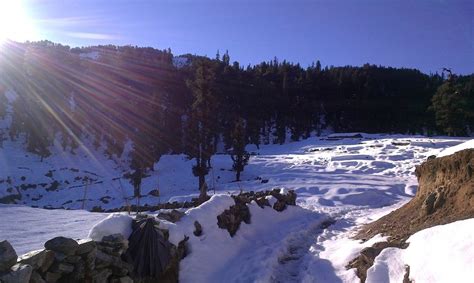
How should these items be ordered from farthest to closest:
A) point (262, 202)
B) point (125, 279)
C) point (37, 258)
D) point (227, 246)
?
point (262, 202), point (227, 246), point (125, 279), point (37, 258)

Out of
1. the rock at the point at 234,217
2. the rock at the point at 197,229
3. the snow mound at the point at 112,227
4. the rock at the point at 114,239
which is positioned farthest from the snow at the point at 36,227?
the rock at the point at 234,217

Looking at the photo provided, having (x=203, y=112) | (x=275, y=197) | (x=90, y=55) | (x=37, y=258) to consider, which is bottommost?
(x=275, y=197)

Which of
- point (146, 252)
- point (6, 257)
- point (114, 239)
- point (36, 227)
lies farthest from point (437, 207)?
point (36, 227)

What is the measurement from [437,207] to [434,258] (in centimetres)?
390

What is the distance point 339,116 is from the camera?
8788cm

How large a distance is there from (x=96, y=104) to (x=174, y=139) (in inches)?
674

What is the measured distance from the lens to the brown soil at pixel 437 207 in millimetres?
8129

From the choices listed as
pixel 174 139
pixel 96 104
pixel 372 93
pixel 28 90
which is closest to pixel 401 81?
pixel 372 93

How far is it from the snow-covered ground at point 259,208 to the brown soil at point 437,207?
0.50 metres

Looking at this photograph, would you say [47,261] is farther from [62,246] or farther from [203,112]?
[203,112]

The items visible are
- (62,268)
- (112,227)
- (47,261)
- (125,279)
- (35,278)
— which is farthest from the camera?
(112,227)

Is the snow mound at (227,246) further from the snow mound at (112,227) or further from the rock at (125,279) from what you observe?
the rock at (125,279)

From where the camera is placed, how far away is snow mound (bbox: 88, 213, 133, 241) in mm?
7096

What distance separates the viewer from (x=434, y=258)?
6.27 meters
